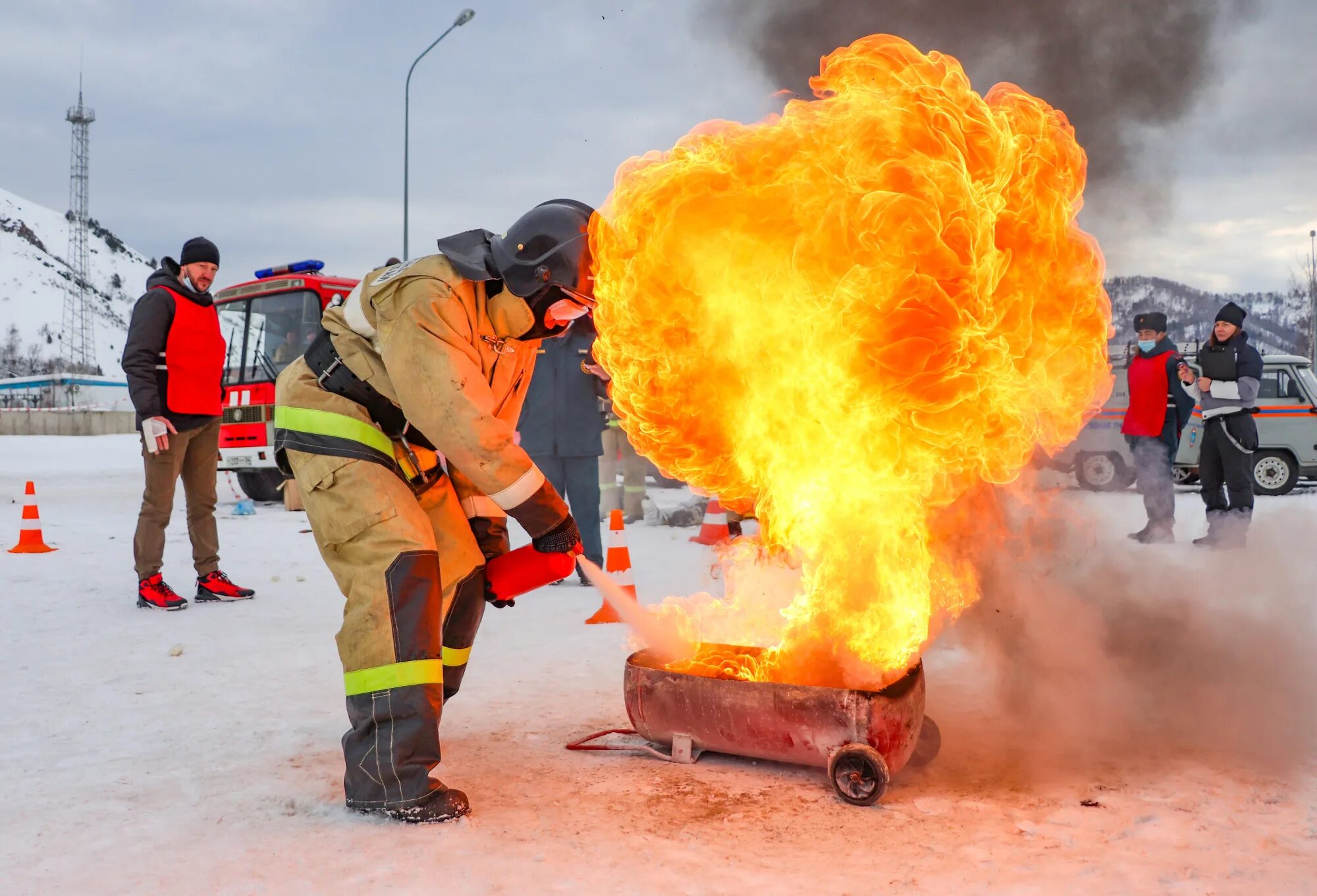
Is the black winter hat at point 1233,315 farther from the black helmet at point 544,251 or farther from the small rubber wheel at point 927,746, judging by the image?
the black helmet at point 544,251

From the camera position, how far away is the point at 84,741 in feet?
13.4

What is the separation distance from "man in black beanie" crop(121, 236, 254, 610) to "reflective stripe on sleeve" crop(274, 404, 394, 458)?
3669 millimetres

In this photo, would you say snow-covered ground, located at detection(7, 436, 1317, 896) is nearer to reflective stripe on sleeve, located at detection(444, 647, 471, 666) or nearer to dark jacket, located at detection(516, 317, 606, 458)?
reflective stripe on sleeve, located at detection(444, 647, 471, 666)

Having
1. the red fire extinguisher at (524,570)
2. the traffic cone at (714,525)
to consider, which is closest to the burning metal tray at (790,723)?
the red fire extinguisher at (524,570)

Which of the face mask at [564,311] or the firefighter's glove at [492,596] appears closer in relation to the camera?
the face mask at [564,311]

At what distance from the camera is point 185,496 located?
7039 mm

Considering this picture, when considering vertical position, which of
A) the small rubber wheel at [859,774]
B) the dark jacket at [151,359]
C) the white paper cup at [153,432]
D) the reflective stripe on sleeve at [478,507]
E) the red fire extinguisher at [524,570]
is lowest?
the small rubber wheel at [859,774]

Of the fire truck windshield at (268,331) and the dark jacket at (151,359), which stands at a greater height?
the fire truck windshield at (268,331)

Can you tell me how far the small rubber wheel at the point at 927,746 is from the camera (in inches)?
151

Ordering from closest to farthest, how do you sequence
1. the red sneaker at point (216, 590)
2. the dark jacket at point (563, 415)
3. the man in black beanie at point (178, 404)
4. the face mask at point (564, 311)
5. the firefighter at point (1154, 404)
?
the face mask at point (564, 311), the man in black beanie at point (178, 404), the red sneaker at point (216, 590), the dark jacket at point (563, 415), the firefighter at point (1154, 404)

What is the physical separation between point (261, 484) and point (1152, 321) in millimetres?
13266

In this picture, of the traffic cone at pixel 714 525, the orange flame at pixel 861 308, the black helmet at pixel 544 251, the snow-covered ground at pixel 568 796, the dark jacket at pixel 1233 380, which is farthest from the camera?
the traffic cone at pixel 714 525

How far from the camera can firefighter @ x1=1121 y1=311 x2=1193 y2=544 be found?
10641 mm

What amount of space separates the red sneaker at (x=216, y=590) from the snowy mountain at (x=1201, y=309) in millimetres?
6351
